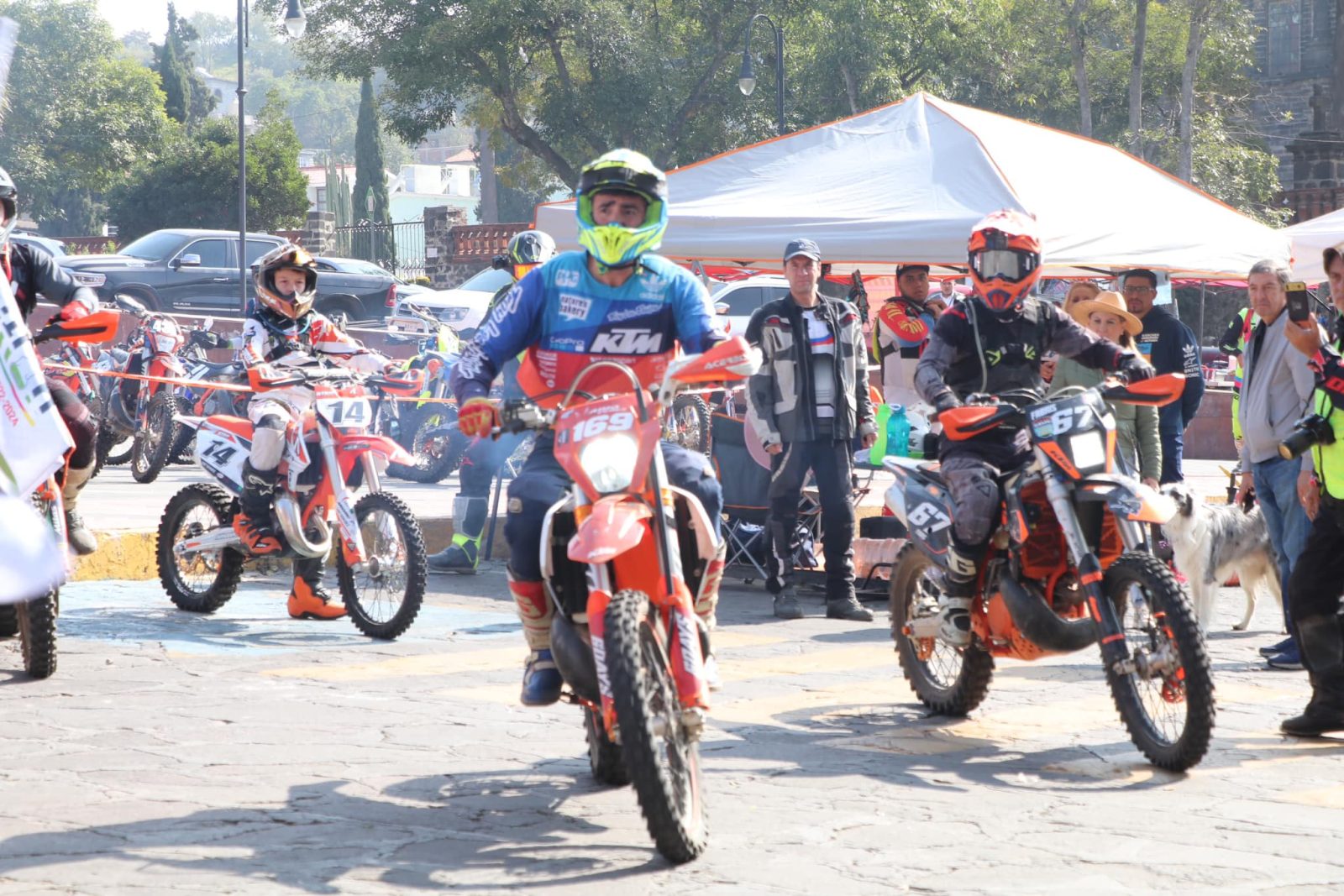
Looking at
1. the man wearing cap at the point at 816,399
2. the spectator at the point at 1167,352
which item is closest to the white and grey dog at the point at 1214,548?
the spectator at the point at 1167,352

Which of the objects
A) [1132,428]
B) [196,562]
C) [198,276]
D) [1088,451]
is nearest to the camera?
[1088,451]

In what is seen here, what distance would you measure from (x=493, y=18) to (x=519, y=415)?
3362 centimetres

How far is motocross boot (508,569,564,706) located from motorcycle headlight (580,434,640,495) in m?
0.54

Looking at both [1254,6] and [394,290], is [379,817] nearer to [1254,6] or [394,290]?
[394,290]

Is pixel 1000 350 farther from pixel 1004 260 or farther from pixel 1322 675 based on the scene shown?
pixel 1322 675

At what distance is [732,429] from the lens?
11.1 metres

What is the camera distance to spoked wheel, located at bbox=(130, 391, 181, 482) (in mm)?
15531

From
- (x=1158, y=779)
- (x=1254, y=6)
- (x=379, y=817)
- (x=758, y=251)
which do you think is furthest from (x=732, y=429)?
(x=1254, y=6)

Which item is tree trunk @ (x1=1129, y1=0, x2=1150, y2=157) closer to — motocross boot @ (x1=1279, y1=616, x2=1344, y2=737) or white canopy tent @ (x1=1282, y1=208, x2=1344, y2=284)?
white canopy tent @ (x1=1282, y1=208, x2=1344, y2=284)

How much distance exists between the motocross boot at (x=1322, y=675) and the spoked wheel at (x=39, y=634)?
4790 millimetres

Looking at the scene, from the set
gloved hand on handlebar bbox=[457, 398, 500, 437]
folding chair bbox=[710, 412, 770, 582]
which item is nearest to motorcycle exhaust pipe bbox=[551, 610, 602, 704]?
gloved hand on handlebar bbox=[457, 398, 500, 437]

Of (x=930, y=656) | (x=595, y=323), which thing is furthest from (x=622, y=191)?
(x=930, y=656)

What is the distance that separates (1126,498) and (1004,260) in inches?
47.7

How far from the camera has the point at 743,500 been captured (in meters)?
10.9
